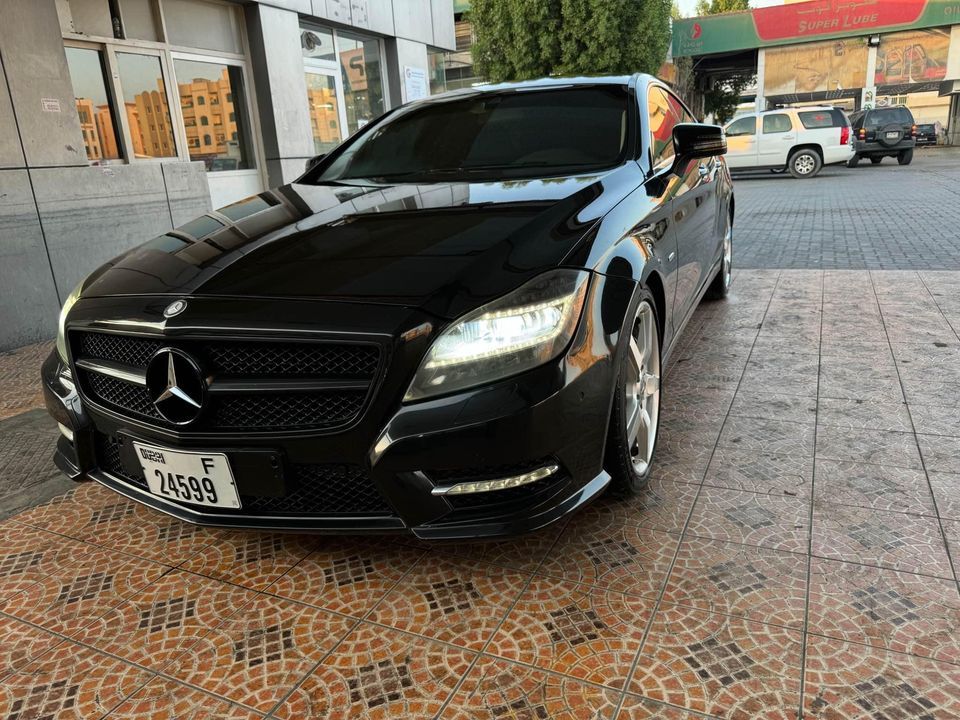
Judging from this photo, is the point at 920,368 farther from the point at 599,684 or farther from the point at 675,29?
the point at 675,29

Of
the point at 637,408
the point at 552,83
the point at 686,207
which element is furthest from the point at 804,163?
the point at 637,408

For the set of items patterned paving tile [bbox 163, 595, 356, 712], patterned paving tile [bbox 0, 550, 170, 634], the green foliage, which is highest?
the green foliage

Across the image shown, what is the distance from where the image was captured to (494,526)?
1913mm

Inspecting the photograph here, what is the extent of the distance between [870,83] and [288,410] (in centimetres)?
3158

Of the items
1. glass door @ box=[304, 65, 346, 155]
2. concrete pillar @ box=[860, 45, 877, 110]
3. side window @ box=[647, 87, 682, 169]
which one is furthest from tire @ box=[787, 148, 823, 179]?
side window @ box=[647, 87, 682, 169]

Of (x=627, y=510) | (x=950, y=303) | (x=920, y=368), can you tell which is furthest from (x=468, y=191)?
(x=950, y=303)

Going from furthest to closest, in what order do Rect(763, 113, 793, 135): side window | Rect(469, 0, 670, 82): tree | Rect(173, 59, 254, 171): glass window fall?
Rect(763, 113, 793, 135): side window < Rect(469, 0, 670, 82): tree < Rect(173, 59, 254, 171): glass window

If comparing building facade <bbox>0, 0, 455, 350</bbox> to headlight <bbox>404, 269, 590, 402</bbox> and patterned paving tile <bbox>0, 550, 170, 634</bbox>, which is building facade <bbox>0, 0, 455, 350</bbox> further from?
headlight <bbox>404, 269, 590, 402</bbox>

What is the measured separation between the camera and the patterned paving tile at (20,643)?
6.40 ft

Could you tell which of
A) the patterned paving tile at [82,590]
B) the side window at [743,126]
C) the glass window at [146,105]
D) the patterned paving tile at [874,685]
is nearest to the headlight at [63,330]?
the patterned paving tile at [82,590]

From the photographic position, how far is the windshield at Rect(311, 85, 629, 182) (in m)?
2.96

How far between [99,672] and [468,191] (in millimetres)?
1900

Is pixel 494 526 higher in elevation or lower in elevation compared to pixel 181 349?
lower

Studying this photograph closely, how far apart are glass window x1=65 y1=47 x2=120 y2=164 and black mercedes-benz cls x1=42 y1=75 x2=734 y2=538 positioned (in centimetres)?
576
